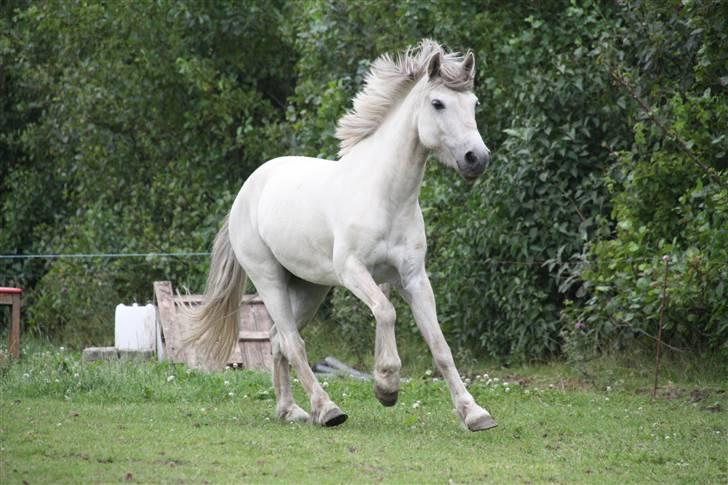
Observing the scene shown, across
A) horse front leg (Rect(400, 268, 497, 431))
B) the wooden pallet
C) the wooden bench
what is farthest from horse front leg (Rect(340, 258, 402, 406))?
the wooden bench

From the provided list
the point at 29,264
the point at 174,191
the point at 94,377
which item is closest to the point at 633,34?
the point at 94,377

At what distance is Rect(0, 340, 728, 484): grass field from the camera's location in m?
5.54

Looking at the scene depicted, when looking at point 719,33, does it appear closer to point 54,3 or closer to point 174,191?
point 174,191

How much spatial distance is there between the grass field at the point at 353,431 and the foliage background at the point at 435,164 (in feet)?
3.41

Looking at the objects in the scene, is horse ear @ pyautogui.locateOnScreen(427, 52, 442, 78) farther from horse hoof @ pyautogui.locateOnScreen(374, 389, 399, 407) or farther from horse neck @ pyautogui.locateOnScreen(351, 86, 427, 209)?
horse hoof @ pyautogui.locateOnScreen(374, 389, 399, 407)

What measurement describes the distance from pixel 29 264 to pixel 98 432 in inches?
429

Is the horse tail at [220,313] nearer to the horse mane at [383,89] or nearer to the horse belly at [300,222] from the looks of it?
the horse belly at [300,222]

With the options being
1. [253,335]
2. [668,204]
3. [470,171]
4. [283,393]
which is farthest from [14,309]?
[668,204]

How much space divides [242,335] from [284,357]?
3471 millimetres

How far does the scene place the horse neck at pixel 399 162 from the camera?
22.6ft

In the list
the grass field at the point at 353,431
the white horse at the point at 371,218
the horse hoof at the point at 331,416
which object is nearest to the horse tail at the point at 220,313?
the white horse at the point at 371,218

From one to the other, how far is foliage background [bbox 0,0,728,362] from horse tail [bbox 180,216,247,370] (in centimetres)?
326

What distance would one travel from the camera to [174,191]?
15461 millimetres

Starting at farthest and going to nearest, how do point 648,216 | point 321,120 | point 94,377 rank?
point 321,120
point 648,216
point 94,377
